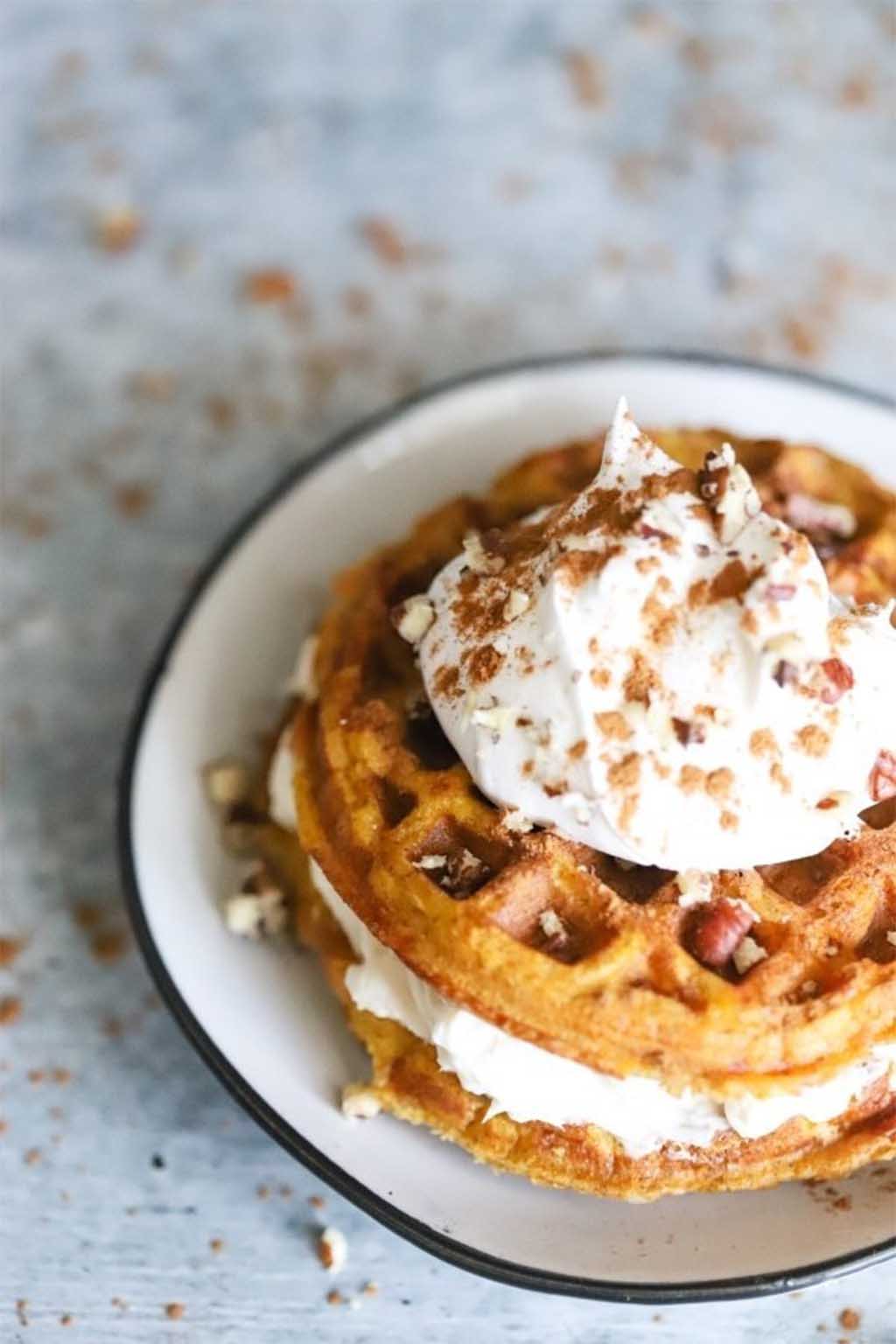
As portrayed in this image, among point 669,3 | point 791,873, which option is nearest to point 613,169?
point 669,3

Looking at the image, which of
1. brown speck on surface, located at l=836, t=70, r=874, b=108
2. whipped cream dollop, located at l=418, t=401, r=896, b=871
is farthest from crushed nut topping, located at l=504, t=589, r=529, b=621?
brown speck on surface, located at l=836, t=70, r=874, b=108

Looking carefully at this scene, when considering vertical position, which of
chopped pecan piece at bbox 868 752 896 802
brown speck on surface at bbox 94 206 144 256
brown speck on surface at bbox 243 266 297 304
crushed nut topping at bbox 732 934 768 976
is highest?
brown speck on surface at bbox 94 206 144 256

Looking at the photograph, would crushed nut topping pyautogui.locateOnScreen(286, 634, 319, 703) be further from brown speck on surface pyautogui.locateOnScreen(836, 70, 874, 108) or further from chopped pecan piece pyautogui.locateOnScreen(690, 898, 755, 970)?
brown speck on surface pyautogui.locateOnScreen(836, 70, 874, 108)

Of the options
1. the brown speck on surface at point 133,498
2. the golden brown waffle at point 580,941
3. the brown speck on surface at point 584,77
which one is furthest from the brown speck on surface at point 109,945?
the brown speck on surface at point 584,77

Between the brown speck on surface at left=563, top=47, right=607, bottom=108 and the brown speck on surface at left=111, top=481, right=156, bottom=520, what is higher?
the brown speck on surface at left=563, top=47, right=607, bottom=108

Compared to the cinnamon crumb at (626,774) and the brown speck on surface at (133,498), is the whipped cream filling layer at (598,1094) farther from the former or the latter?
the brown speck on surface at (133,498)

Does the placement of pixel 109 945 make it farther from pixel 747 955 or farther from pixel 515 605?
pixel 747 955
